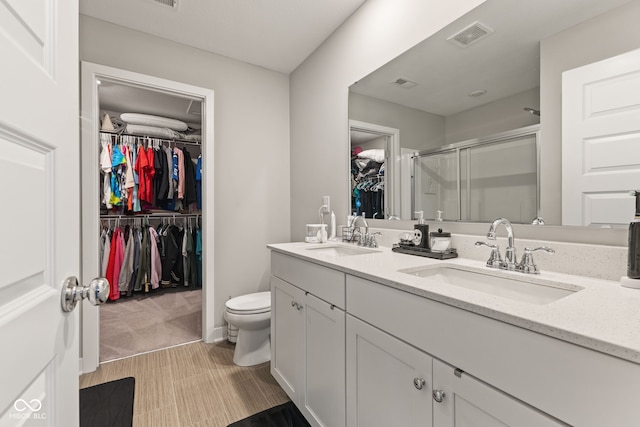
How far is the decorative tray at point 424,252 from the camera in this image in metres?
1.34

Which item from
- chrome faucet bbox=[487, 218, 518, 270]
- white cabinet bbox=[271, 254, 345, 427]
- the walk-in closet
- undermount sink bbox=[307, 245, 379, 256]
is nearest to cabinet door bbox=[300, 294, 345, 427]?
white cabinet bbox=[271, 254, 345, 427]

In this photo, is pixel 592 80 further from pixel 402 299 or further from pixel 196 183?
pixel 196 183

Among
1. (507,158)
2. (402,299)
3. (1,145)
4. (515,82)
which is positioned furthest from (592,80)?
(1,145)

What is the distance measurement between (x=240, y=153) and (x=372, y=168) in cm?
127

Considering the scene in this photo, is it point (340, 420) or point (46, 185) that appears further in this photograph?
point (340, 420)

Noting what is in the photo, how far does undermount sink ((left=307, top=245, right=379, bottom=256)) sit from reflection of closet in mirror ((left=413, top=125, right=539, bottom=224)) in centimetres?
40

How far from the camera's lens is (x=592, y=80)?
1.02 metres

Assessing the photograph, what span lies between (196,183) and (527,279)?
3.65 m

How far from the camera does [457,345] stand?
78 cm

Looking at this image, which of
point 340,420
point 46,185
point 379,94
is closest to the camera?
point 46,185

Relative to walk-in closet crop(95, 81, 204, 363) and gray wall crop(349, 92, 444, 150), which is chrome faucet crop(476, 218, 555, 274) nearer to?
gray wall crop(349, 92, 444, 150)

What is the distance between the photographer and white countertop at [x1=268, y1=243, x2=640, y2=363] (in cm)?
54

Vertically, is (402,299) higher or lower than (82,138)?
lower

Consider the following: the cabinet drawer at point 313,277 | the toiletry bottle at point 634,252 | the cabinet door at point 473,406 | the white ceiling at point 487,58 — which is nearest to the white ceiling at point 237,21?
the white ceiling at point 487,58
